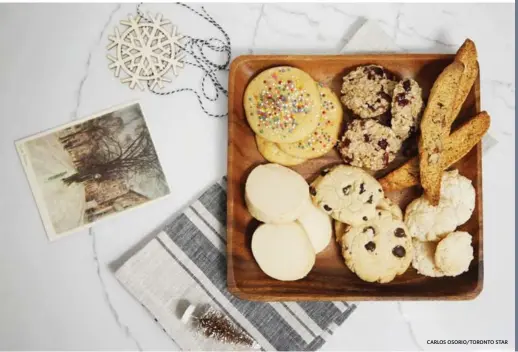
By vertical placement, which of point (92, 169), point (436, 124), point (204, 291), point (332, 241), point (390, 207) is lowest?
point (204, 291)

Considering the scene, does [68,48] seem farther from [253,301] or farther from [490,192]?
[490,192]

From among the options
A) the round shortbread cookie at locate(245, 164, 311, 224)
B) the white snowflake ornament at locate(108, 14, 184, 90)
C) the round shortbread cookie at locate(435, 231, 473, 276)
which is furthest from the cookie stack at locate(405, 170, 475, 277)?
the white snowflake ornament at locate(108, 14, 184, 90)

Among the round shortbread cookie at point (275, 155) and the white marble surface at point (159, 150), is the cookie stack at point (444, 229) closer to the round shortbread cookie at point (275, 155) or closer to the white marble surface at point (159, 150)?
the white marble surface at point (159, 150)

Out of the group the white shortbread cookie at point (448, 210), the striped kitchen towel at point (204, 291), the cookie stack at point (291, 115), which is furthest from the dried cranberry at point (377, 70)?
the striped kitchen towel at point (204, 291)

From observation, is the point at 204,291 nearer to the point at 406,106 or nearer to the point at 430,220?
the point at 430,220

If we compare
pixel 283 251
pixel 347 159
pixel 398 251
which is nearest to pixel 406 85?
pixel 347 159

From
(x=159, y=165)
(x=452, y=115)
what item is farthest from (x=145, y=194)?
(x=452, y=115)
